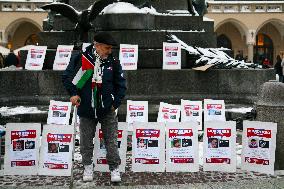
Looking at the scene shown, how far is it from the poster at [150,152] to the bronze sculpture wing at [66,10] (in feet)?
13.9

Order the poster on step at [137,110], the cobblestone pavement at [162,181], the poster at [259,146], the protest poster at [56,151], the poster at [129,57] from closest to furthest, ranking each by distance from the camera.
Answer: the cobblestone pavement at [162,181], the protest poster at [56,151], the poster at [259,146], the poster on step at [137,110], the poster at [129,57]

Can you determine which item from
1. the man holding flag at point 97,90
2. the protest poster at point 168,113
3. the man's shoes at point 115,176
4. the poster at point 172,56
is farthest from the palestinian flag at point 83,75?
the poster at point 172,56

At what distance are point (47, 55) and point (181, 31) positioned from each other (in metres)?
2.98

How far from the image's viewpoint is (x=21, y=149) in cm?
588

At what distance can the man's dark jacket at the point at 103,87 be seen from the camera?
5469 mm

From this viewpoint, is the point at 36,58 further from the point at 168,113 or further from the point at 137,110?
the point at 168,113

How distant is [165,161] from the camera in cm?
617

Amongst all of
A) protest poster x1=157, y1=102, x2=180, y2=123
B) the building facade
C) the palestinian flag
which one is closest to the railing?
the building facade

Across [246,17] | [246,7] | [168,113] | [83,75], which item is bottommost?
[168,113]

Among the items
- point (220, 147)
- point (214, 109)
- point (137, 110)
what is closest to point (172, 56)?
point (214, 109)

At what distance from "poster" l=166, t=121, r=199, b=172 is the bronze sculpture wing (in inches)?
171

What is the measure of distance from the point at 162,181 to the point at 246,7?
36.7 m

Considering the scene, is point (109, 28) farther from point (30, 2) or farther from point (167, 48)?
point (30, 2)

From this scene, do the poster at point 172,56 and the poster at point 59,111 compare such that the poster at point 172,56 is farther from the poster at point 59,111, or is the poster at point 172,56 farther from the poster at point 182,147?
the poster at point 182,147
